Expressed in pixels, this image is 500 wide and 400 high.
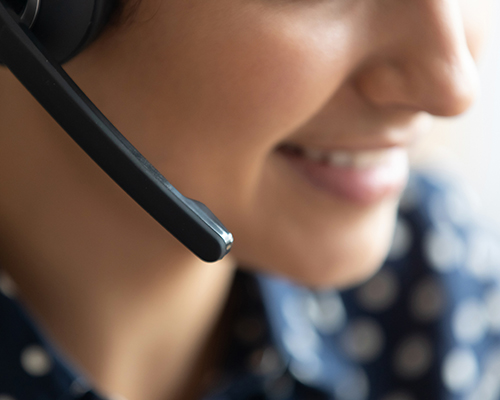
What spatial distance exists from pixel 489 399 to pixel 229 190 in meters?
0.71

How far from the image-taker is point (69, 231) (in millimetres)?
671

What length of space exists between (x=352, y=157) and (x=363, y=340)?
1.44 ft

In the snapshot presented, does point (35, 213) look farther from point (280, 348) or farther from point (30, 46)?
point (280, 348)

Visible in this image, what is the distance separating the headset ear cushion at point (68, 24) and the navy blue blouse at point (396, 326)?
22.1 inches

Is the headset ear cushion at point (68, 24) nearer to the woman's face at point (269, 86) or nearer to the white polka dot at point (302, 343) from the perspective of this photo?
the woman's face at point (269, 86)

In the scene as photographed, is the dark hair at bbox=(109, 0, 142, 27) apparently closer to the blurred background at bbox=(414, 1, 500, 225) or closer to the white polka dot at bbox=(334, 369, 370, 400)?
the white polka dot at bbox=(334, 369, 370, 400)

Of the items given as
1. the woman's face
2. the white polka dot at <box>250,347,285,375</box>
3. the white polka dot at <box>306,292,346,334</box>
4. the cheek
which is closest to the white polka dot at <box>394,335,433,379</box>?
the white polka dot at <box>306,292,346,334</box>

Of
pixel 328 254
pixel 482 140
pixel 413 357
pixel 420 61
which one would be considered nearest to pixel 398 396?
pixel 413 357

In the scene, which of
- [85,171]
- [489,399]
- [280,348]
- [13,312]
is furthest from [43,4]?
[489,399]

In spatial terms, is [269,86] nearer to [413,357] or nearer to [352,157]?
[352,157]

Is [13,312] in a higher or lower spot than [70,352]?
higher

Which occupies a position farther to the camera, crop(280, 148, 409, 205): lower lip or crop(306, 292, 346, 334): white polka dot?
crop(306, 292, 346, 334): white polka dot

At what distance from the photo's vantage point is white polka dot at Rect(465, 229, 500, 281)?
3.38ft

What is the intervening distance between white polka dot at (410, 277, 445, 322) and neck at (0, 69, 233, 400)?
14.2 inches
